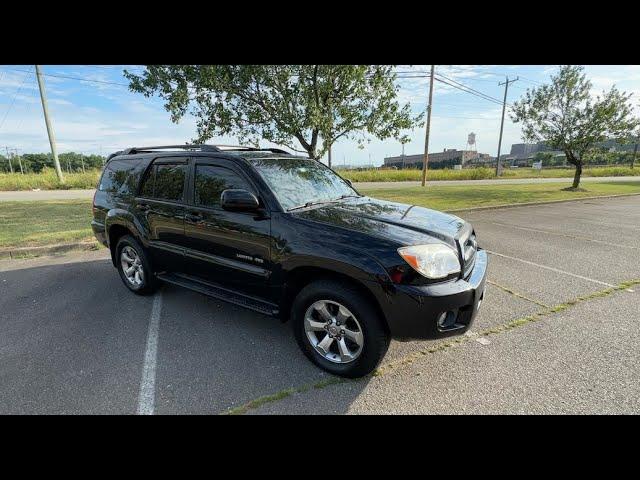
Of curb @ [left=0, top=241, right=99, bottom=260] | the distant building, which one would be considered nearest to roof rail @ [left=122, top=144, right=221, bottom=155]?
curb @ [left=0, top=241, right=99, bottom=260]

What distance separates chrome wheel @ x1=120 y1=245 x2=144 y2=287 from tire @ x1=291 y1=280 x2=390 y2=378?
252cm

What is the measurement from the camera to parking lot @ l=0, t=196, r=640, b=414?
235cm

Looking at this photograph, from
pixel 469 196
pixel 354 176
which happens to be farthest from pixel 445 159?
pixel 469 196

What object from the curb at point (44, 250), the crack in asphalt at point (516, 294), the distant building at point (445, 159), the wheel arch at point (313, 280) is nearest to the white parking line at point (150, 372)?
the wheel arch at point (313, 280)

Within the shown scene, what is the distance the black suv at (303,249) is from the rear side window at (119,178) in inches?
1.1

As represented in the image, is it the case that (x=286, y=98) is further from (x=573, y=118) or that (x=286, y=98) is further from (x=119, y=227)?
(x=573, y=118)

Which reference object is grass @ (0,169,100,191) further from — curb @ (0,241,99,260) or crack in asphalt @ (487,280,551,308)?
crack in asphalt @ (487,280,551,308)

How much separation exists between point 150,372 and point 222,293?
0.93 meters

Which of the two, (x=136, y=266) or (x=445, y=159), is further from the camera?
(x=445, y=159)

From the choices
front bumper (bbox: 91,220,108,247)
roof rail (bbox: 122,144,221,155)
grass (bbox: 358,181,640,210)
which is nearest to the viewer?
roof rail (bbox: 122,144,221,155)

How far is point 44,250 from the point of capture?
6.26 meters
